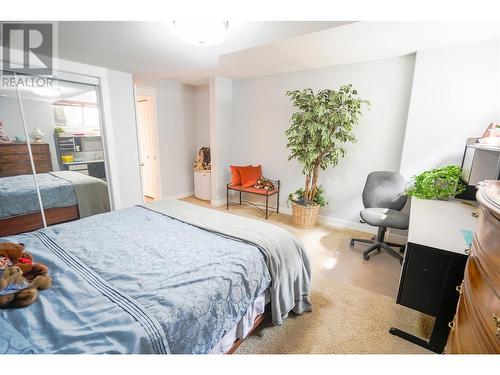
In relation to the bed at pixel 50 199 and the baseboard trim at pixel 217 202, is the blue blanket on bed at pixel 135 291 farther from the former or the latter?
the baseboard trim at pixel 217 202

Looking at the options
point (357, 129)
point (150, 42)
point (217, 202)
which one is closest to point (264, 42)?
point (150, 42)

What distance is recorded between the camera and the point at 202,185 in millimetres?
4742

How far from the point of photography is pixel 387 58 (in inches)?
114

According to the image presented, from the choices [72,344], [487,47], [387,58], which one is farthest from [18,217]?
[487,47]

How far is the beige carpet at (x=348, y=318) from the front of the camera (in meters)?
1.52

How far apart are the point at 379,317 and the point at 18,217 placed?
3764 mm

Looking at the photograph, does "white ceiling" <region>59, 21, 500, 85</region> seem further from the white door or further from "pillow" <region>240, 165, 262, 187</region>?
"pillow" <region>240, 165, 262, 187</region>

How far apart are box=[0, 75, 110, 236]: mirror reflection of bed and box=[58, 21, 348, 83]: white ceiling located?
1.87 feet

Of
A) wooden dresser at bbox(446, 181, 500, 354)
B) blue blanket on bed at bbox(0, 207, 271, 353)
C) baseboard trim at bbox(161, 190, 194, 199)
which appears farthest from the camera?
baseboard trim at bbox(161, 190, 194, 199)

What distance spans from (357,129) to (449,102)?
3.29 feet

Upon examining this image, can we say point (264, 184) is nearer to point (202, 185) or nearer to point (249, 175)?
point (249, 175)

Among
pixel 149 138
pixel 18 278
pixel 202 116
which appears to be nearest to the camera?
pixel 18 278

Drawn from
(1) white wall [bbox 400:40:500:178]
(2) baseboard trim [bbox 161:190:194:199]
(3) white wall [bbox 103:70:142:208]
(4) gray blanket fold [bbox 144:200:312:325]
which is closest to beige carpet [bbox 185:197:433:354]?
(4) gray blanket fold [bbox 144:200:312:325]

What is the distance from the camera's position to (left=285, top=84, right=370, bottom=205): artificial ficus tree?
9.41ft
